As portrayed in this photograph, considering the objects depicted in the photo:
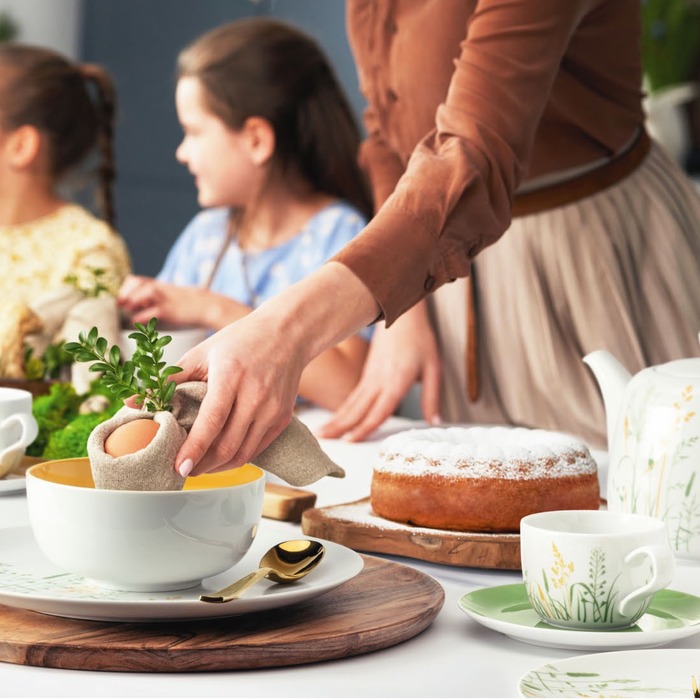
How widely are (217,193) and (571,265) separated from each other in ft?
4.00

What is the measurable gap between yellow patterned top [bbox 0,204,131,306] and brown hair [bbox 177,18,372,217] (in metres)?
0.48

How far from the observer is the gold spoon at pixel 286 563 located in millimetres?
688

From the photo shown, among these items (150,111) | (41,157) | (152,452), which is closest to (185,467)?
(152,452)

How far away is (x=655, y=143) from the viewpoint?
5.52ft

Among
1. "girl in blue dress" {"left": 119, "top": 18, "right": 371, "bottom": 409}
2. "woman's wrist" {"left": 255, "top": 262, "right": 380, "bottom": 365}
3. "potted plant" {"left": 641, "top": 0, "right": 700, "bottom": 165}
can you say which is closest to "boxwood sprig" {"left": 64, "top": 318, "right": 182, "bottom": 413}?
"woman's wrist" {"left": 255, "top": 262, "right": 380, "bottom": 365}

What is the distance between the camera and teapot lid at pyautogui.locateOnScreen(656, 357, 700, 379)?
0.87 meters

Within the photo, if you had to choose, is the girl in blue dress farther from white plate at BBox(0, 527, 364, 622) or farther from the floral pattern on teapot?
white plate at BBox(0, 527, 364, 622)

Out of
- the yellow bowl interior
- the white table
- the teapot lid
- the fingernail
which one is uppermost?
the teapot lid

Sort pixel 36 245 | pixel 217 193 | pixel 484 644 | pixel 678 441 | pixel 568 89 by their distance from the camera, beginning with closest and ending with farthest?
pixel 484 644 < pixel 678 441 < pixel 568 89 < pixel 217 193 < pixel 36 245

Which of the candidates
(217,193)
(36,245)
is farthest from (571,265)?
(36,245)

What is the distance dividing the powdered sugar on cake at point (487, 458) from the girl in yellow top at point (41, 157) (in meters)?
2.06

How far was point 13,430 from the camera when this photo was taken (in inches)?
42.4

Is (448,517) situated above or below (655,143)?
below

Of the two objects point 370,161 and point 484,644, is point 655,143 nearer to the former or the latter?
point 370,161
